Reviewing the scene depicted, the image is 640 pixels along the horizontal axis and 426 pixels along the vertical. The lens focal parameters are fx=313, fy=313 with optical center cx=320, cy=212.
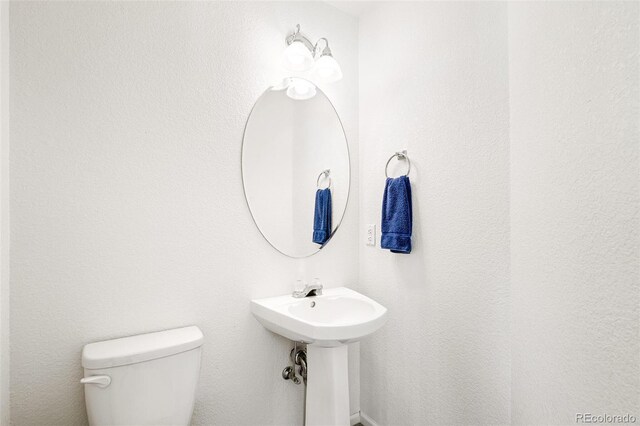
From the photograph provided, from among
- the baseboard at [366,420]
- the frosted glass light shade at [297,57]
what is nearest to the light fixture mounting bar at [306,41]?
the frosted glass light shade at [297,57]

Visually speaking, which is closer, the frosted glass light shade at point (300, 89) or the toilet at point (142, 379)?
the toilet at point (142, 379)

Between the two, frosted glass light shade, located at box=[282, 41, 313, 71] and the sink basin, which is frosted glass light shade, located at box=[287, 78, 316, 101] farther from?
the sink basin

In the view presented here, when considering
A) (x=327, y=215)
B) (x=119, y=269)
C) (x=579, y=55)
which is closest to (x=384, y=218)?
(x=327, y=215)

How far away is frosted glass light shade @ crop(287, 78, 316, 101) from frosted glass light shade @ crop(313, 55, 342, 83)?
0.09 meters

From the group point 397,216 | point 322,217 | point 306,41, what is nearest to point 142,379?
point 322,217

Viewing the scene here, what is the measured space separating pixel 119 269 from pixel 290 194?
0.83m

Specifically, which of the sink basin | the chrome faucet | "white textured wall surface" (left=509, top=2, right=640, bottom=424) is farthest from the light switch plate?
"white textured wall surface" (left=509, top=2, right=640, bottom=424)

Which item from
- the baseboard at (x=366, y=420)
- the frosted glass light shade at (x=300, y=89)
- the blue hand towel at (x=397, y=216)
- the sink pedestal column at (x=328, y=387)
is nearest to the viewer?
the sink pedestal column at (x=328, y=387)

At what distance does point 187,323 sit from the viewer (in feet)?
4.48

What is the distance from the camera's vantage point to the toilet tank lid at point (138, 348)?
1061mm

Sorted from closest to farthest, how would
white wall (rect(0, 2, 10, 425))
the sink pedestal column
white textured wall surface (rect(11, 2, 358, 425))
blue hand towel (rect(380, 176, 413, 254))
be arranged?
1. white wall (rect(0, 2, 10, 425))
2. white textured wall surface (rect(11, 2, 358, 425))
3. the sink pedestal column
4. blue hand towel (rect(380, 176, 413, 254))

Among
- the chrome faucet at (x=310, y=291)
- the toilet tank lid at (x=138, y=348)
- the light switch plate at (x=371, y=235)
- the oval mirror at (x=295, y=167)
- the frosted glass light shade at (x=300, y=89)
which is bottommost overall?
the toilet tank lid at (x=138, y=348)

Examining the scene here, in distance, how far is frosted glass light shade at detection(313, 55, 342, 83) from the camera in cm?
158

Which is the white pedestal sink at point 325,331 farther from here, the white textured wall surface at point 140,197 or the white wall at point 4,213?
the white wall at point 4,213
